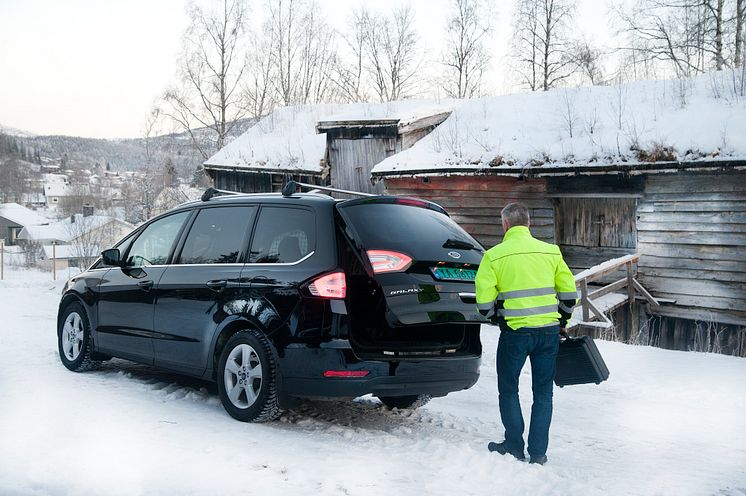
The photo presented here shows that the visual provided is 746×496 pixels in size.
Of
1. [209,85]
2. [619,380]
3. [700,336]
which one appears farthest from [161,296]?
[209,85]

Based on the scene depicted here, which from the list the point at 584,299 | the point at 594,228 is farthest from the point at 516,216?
the point at 594,228

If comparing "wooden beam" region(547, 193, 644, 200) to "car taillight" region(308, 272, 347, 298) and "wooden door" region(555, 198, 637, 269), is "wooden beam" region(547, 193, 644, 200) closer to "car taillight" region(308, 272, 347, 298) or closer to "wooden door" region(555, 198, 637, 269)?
"wooden door" region(555, 198, 637, 269)

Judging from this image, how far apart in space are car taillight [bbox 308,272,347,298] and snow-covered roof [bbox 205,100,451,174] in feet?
56.4

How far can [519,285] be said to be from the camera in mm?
4945

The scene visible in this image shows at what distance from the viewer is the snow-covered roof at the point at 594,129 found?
14.5 meters

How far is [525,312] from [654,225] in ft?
38.4

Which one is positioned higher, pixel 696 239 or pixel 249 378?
pixel 696 239

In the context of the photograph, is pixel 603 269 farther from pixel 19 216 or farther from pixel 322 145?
pixel 19 216

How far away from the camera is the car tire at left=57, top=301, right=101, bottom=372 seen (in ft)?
24.0

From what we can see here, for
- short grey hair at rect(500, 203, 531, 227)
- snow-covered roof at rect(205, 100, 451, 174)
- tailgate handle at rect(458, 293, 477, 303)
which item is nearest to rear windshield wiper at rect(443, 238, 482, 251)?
tailgate handle at rect(458, 293, 477, 303)

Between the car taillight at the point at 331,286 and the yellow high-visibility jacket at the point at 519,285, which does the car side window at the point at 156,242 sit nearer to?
the car taillight at the point at 331,286

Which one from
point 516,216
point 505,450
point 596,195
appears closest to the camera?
point 505,450

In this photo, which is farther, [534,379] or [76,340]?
[76,340]

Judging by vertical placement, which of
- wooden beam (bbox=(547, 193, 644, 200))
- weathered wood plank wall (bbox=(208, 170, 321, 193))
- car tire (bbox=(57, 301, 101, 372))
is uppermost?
weathered wood plank wall (bbox=(208, 170, 321, 193))
